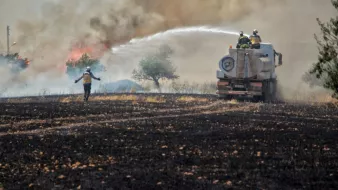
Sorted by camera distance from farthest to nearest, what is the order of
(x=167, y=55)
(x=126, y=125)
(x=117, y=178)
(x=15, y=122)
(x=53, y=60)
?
(x=53, y=60) → (x=167, y=55) → (x=15, y=122) → (x=126, y=125) → (x=117, y=178)

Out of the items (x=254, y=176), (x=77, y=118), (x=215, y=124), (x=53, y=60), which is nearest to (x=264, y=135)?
(x=215, y=124)

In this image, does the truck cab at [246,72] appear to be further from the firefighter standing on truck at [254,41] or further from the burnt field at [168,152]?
the burnt field at [168,152]

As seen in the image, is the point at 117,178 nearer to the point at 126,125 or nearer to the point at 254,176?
the point at 254,176

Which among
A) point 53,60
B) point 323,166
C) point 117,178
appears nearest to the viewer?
point 117,178

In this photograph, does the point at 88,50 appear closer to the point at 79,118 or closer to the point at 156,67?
the point at 156,67

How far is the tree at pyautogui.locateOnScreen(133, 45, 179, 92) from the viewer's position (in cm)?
6241

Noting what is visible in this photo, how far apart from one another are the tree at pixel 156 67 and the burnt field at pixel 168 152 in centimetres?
3769

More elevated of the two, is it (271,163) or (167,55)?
(167,55)

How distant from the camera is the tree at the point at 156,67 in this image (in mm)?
62406

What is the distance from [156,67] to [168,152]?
4865cm

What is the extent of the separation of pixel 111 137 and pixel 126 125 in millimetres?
3663

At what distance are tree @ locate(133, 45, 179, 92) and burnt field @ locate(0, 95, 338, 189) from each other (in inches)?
1484

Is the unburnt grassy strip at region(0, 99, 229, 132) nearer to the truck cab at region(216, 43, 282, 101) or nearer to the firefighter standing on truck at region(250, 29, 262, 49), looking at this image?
the truck cab at region(216, 43, 282, 101)

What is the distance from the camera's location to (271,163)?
1227 cm
